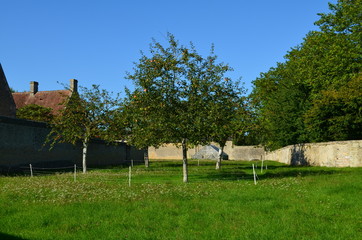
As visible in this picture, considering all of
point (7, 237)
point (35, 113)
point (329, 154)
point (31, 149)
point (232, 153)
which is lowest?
point (7, 237)

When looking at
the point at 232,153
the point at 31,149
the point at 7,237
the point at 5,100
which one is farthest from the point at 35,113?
the point at 232,153

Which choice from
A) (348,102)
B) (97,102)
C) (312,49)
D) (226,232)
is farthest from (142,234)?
(312,49)

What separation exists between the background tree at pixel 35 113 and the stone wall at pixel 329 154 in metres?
34.0

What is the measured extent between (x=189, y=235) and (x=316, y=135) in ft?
125

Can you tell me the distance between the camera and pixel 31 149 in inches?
1404

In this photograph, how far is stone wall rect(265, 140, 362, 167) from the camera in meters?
34.6

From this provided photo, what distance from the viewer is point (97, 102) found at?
3619cm

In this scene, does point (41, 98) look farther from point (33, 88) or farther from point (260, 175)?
point (260, 175)

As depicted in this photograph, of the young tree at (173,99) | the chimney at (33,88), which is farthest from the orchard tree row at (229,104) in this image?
the chimney at (33,88)

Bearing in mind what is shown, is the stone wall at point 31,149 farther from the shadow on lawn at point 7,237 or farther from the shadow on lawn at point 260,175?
the shadow on lawn at point 7,237

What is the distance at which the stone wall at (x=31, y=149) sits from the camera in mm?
32219

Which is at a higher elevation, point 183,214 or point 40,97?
point 40,97

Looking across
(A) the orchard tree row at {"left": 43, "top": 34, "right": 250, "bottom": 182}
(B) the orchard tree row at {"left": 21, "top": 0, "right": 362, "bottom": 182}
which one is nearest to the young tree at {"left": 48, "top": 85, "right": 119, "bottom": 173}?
(B) the orchard tree row at {"left": 21, "top": 0, "right": 362, "bottom": 182}

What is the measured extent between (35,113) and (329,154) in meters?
38.7
